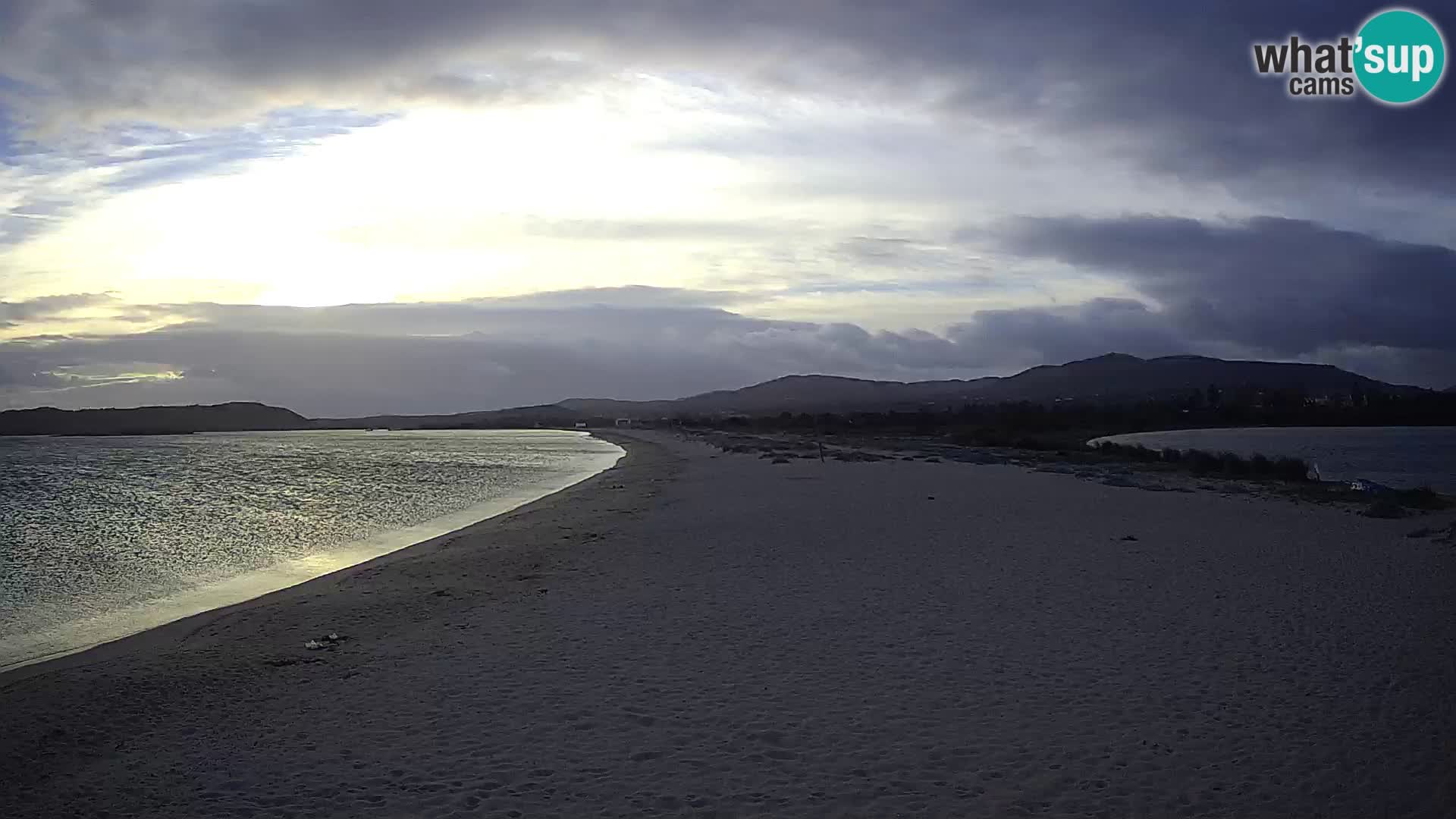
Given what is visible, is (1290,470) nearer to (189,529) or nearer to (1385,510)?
(1385,510)

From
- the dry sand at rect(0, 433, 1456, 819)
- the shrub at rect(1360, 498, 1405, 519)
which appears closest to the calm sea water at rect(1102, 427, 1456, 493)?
the shrub at rect(1360, 498, 1405, 519)

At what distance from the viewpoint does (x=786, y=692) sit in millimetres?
6625

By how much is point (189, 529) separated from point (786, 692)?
1773 cm

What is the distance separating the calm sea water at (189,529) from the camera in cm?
1141

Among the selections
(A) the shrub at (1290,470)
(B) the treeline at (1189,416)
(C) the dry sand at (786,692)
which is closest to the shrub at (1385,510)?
(C) the dry sand at (786,692)

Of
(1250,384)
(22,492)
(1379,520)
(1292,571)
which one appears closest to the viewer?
(1292,571)

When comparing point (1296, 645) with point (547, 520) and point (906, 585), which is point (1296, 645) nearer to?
point (906, 585)

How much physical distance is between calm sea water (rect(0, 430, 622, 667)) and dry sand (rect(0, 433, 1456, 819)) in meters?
1.60

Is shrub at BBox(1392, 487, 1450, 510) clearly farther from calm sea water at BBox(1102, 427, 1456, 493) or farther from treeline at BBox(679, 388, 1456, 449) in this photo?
treeline at BBox(679, 388, 1456, 449)

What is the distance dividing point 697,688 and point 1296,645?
16.8ft

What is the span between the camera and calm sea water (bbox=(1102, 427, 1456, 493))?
3494 centimetres

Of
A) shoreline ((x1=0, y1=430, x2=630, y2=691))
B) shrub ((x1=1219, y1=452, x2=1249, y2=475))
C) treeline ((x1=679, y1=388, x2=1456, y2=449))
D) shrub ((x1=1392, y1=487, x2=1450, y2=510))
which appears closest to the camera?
shoreline ((x1=0, y1=430, x2=630, y2=691))

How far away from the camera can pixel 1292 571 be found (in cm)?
Answer: 1134

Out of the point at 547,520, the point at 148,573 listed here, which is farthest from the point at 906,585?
the point at 148,573
